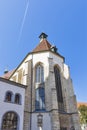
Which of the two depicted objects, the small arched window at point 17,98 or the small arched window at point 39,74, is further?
the small arched window at point 39,74

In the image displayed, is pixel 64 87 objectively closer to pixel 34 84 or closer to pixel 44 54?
pixel 34 84

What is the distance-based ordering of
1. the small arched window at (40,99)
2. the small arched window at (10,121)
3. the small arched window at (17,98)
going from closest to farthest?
the small arched window at (10,121)
the small arched window at (17,98)
the small arched window at (40,99)

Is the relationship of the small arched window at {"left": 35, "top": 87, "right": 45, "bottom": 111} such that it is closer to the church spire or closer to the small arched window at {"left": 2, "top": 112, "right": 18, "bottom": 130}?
the small arched window at {"left": 2, "top": 112, "right": 18, "bottom": 130}

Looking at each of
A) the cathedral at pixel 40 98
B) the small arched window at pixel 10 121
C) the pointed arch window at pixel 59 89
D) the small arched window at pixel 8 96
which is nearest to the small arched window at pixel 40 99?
the cathedral at pixel 40 98

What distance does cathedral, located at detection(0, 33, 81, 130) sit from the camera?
1576cm

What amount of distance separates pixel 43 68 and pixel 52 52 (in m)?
3.48

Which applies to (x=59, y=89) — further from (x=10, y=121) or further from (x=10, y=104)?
(x=10, y=121)

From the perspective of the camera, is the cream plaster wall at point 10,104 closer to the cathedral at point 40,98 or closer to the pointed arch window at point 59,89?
the cathedral at point 40,98

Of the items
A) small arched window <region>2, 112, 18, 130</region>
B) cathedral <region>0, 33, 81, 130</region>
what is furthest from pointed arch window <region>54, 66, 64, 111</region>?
small arched window <region>2, 112, 18, 130</region>

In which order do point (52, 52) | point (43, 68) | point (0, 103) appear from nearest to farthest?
point (0, 103)
point (43, 68)
point (52, 52)

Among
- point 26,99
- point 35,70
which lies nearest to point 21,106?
point 26,99

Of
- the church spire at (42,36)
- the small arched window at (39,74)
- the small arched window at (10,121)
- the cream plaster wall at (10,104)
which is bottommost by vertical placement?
the small arched window at (10,121)

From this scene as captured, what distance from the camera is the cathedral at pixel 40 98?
51.7 feet

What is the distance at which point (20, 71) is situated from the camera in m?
24.2
